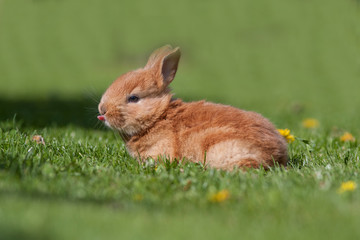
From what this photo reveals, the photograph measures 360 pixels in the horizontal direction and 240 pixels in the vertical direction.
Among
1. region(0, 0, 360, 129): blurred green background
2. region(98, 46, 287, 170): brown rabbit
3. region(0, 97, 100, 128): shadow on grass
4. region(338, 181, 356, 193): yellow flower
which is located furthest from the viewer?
region(0, 0, 360, 129): blurred green background

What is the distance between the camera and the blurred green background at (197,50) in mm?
12258

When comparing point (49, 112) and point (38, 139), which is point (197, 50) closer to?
point (49, 112)

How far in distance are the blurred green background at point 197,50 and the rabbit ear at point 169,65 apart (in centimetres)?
489

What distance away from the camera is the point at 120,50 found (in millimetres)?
17672

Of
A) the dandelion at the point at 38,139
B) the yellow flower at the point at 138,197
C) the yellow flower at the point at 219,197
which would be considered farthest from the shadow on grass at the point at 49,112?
the yellow flower at the point at 219,197

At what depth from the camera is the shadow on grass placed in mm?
7220

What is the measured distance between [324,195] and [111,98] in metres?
2.29

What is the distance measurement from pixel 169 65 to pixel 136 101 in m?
0.53

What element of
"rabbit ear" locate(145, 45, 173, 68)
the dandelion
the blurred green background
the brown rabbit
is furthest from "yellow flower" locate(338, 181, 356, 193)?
the blurred green background

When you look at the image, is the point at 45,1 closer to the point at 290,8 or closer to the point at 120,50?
the point at 120,50

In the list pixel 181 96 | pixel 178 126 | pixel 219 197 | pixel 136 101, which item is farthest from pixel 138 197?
pixel 181 96

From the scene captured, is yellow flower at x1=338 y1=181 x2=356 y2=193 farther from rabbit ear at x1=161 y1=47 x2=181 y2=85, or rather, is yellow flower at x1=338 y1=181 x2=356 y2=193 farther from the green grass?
rabbit ear at x1=161 y1=47 x2=181 y2=85

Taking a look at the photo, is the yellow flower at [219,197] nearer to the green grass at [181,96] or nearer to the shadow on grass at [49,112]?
the green grass at [181,96]

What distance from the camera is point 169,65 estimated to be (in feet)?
17.1
